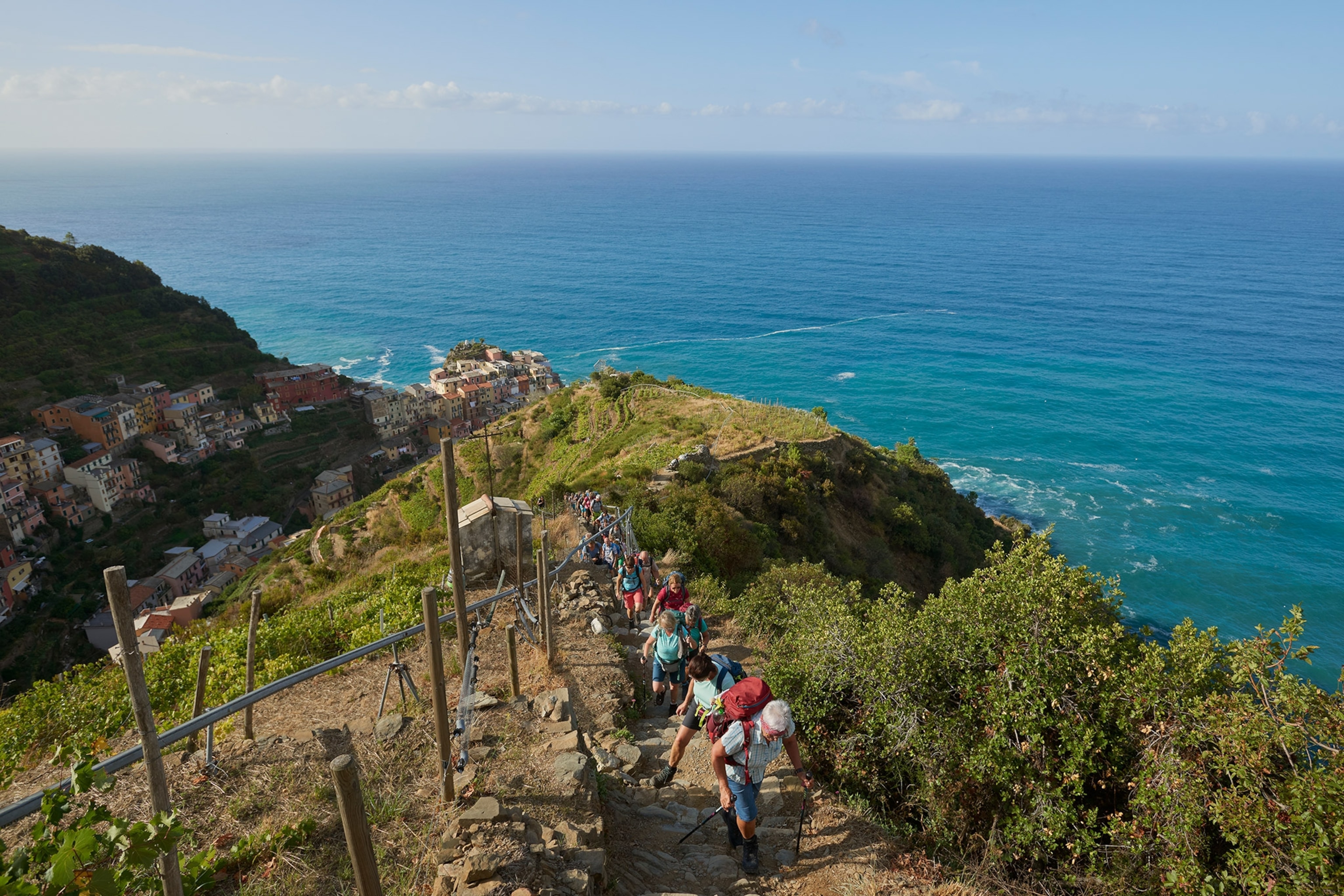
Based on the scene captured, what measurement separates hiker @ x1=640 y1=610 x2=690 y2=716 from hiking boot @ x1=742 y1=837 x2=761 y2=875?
2401 mm

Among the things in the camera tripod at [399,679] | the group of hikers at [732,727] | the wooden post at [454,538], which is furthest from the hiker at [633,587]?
the wooden post at [454,538]

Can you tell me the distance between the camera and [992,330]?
70688 mm

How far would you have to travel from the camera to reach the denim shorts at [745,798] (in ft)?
19.3

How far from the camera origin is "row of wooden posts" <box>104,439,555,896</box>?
3.65 m

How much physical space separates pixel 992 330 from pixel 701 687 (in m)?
73.6

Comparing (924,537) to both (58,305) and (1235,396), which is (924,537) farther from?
(58,305)

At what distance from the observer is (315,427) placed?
63375 millimetres

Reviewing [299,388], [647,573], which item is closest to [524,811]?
[647,573]

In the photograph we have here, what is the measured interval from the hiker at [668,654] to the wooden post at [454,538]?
87.9 inches

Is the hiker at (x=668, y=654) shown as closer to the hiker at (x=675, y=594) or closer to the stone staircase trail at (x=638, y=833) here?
the stone staircase trail at (x=638, y=833)

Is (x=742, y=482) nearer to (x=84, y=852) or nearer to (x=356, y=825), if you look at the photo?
(x=356, y=825)

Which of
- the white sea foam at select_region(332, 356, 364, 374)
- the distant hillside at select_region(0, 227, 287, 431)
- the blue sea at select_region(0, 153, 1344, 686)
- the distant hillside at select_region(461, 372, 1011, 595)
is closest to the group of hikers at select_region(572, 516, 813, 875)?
the distant hillside at select_region(461, 372, 1011, 595)

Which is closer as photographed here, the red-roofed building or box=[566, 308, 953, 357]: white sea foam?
the red-roofed building

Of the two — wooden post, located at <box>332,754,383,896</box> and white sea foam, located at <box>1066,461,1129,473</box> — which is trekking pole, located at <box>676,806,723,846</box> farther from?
white sea foam, located at <box>1066,461,1129,473</box>
